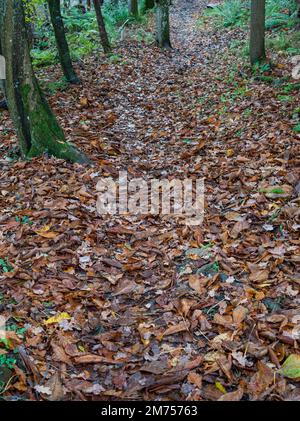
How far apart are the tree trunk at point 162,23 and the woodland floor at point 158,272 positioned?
28.6ft

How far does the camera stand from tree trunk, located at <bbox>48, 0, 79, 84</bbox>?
10742mm

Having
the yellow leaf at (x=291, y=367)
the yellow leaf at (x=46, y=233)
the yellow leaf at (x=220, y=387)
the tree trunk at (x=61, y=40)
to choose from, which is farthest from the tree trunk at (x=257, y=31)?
the yellow leaf at (x=220, y=387)

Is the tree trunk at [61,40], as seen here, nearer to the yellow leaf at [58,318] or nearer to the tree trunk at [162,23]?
the tree trunk at [162,23]

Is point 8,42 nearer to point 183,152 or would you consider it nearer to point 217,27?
point 183,152

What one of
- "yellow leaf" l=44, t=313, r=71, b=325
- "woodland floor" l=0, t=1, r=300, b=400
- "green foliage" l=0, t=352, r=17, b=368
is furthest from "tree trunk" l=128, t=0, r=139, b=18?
"green foliage" l=0, t=352, r=17, b=368

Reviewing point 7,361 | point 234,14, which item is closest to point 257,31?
point 234,14

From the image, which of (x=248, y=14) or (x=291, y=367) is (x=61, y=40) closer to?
(x=248, y=14)

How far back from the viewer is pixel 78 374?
3.34 meters

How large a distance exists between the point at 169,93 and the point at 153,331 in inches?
360

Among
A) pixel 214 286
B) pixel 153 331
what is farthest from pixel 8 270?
pixel 214 286

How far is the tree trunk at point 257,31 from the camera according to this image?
1025 centimetres

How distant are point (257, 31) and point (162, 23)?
21.4 ft

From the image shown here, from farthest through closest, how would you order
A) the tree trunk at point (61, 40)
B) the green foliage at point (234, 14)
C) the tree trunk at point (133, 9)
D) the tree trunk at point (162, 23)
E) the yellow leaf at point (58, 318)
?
1. the tree trunk at point (133, 9)
2. the green foliage at point (234, 14)
3. the tree trunk at point (162, 23)
4. the tree trunk at point (61, 40)
5. the yellow leaf at point (58, 318)

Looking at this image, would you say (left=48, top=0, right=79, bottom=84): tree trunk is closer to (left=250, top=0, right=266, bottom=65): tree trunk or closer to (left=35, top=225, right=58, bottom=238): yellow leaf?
(left=250, top=0, right=266, bottom=65): tree trunk
